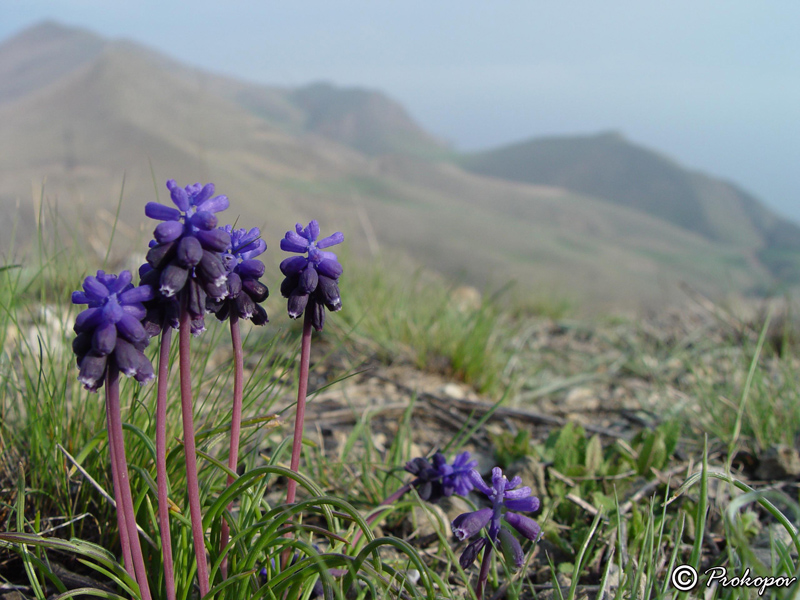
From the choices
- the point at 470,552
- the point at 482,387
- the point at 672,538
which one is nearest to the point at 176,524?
the point at 470,552

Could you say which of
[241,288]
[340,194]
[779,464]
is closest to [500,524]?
[241,288]

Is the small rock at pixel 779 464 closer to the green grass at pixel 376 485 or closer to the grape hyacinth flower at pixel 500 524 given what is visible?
the green grass at pixel 376 485

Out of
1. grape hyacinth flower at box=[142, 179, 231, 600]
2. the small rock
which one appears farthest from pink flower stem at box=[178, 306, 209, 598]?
the small rock

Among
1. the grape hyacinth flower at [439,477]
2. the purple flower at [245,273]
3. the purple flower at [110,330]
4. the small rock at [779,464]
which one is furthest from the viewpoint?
the small rock at [779,464]

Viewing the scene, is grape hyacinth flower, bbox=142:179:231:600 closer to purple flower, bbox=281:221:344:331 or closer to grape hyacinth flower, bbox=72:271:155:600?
grape hyacinth flower, bbox=72:271:155:600

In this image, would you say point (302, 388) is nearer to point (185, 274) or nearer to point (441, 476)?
point (185, 274)

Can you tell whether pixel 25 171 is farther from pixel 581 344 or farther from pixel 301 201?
pixel 581 344

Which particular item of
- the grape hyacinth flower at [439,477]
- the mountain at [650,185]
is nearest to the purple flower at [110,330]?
the grape hyacinth flower at [439,477]
